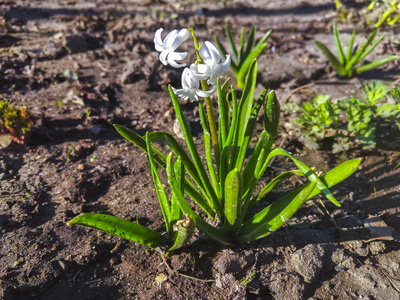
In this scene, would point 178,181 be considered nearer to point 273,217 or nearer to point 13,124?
point 273,217

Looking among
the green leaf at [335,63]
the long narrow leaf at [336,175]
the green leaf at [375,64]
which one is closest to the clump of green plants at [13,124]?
the long narrow leaf at [336,175]

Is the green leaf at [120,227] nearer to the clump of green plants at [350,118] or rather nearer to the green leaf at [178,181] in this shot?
the green leaf at [178,181]

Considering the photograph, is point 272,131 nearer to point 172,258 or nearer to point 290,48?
point 172,258

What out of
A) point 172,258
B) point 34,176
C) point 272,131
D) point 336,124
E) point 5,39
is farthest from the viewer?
point 5,39

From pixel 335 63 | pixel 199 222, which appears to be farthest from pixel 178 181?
pixel 335 63

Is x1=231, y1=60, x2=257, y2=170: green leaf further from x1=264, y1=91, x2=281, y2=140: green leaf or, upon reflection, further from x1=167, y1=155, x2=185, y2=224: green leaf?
x1=167, y1=155, x2=185, y2=224: green leaf

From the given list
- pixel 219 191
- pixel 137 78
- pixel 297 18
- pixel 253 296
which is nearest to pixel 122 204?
pixel 219 191

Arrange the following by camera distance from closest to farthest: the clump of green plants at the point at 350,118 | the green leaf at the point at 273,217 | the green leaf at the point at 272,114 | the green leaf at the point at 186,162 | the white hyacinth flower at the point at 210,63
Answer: the white hyacinth flower at the point at 210,63
the green leaf at the point at 273,217
the green leaf at the point at 272,114
the green leaf at the point at 186,162
the clump of green plants at the point at 350,118
